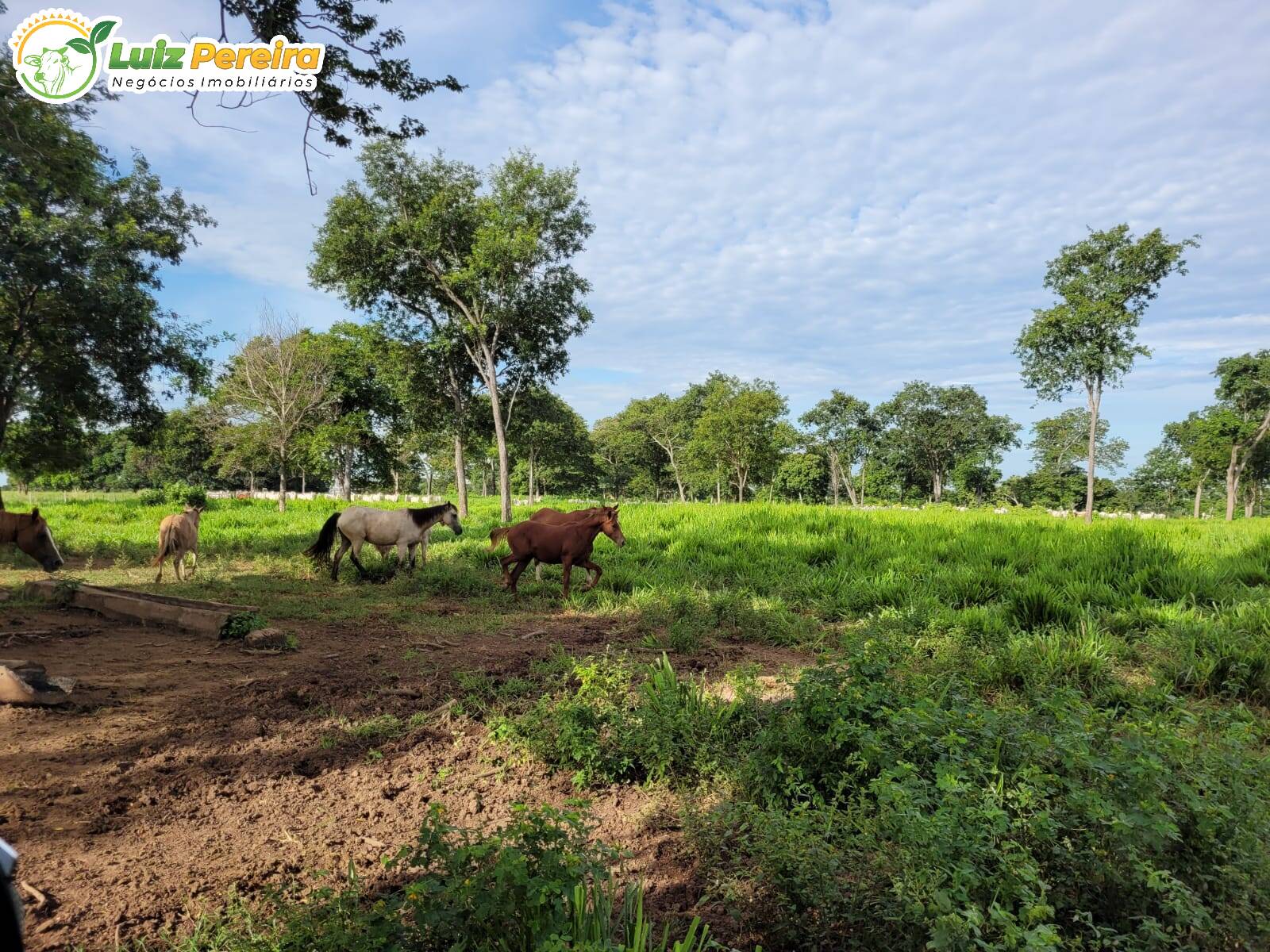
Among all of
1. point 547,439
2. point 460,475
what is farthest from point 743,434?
point 460,475

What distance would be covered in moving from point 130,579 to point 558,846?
12.2 meters

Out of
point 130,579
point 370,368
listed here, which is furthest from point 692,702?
point 370,368

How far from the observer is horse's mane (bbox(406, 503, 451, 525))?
1194 cm

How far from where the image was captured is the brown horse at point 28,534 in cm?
1023

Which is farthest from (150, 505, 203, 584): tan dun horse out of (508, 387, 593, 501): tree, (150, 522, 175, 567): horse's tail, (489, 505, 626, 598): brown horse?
(508, 387, 593, 501): tree

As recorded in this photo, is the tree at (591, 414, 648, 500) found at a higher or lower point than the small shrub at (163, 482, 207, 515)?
higher

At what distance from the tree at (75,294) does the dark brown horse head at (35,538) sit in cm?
203

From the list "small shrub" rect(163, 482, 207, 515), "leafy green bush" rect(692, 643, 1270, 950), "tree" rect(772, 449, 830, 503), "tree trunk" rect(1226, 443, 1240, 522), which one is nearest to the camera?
"leafy green bush" rect(692, 643, 1270, 950)

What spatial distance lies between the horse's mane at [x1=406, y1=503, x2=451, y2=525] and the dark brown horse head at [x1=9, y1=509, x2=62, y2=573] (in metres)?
5.81

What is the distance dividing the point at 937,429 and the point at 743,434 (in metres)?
30.9

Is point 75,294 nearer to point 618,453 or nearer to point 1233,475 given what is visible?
point 1233,475

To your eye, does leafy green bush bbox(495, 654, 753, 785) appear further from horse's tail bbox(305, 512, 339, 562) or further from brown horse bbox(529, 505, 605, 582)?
horse's tail bbox(305, 512, 339, 562)

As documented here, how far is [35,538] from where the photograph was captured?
10.2 metres

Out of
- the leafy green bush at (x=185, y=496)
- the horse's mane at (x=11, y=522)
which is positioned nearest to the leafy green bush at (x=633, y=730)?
the horse's mane at (x=11, y=522)
